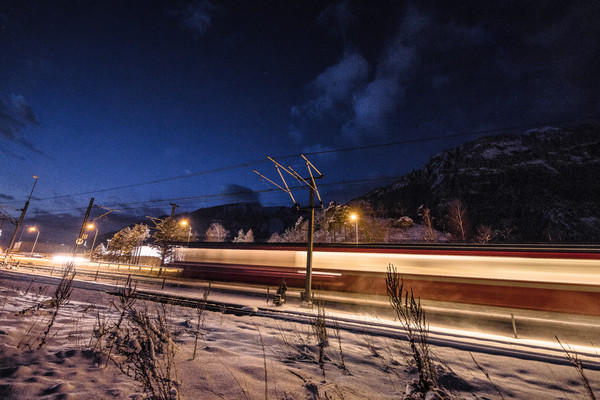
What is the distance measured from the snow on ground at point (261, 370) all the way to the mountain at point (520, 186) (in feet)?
172

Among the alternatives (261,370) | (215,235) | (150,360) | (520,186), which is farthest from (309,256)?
(520,186)

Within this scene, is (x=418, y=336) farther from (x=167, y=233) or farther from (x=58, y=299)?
(x=167, y=233)

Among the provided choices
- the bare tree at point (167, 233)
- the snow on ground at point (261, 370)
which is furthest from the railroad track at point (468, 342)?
the bare tree at point (167, 233)

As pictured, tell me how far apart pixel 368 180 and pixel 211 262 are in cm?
1500

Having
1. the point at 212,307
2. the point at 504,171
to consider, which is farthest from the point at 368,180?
the point at 504,171

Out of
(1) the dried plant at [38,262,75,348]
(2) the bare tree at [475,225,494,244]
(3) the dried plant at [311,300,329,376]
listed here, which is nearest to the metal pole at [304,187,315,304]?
(3) the dried plant at [311,300,329,376]

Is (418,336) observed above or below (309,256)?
below

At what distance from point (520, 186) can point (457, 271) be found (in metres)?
86.9

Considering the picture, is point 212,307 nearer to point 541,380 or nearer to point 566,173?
point 541,380

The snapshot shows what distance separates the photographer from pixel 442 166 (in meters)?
102

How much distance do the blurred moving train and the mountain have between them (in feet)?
143

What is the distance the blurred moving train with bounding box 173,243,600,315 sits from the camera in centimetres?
1038

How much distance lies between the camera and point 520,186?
7412cm

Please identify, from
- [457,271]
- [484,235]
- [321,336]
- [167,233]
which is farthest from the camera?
[484,235]
